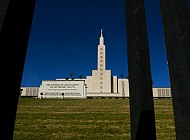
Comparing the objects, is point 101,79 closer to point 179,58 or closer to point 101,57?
point 101,57

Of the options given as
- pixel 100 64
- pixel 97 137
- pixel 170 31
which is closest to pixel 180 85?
pixel 170 31

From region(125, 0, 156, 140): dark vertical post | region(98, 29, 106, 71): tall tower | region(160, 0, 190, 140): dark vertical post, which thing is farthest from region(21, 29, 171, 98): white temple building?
region(160, 0, 190, 140): dark vertical post

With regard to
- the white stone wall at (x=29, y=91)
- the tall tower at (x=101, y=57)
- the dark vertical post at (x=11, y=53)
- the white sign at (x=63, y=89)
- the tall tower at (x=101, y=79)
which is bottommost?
the dark vertical post at (x=11, y=53)

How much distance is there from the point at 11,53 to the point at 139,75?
2.30 metres

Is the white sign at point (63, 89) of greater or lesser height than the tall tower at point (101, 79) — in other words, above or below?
below

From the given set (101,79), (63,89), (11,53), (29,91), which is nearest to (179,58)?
(11,53)

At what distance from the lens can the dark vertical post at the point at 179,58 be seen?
9.30ft

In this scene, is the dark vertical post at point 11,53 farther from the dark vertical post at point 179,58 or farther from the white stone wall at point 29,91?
the white stone wall at point 29,91

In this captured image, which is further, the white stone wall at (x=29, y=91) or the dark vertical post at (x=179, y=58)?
the white stone wall at (x=29, y=91)

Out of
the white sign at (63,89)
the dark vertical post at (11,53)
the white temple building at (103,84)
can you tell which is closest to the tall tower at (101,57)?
the white temple building at (103,84)

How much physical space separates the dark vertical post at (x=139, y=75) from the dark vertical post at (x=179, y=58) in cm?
72

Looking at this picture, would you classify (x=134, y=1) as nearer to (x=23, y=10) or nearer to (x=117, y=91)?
(x=23, y=10)

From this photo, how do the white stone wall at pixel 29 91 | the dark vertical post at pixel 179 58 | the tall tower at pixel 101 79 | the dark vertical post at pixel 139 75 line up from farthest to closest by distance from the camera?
the white stone wall at pixel 29 91, the tall tower at pixel 101 79, the dark vertical post at pixel 139 75, the dark vertical post at pixel 179 58

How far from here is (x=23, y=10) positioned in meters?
2.81
